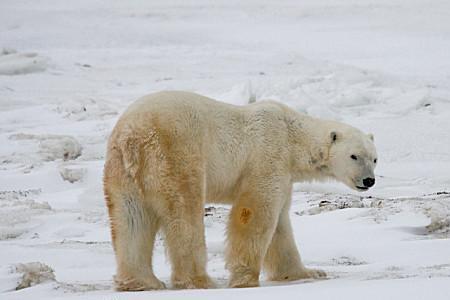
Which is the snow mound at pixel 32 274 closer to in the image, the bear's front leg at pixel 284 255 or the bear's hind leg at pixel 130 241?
the bear's hind leg at pixel 130 241

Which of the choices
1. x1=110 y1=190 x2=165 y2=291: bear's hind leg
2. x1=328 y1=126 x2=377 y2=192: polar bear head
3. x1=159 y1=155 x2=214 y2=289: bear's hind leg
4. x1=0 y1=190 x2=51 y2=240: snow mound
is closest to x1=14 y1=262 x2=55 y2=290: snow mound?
x1=110 y1=190 x2=165 y2=291: bear's hind leg

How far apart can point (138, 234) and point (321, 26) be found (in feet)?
56.4

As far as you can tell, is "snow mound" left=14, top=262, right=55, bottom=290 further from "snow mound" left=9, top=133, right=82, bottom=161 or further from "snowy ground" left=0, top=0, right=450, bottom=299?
"snow mound" left=9, top=133, right=82, bottom=161

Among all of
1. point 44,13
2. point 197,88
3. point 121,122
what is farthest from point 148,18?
point 121,122

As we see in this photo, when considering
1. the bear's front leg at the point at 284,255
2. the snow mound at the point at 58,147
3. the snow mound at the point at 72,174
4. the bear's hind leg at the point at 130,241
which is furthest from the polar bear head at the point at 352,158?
the snow mound at the point at 58,147

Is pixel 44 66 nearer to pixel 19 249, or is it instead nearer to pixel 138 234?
pixel 19 249

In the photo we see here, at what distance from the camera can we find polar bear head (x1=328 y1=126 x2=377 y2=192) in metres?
5.69

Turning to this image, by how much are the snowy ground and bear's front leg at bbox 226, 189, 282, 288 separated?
10.1 inches

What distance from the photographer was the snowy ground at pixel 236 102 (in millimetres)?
5438

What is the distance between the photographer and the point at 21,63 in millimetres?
16016

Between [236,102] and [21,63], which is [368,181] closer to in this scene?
[236,102]

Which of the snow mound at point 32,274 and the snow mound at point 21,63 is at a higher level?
the snow mound at point 21,63

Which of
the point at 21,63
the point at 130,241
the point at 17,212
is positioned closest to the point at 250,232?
the point at 130,241

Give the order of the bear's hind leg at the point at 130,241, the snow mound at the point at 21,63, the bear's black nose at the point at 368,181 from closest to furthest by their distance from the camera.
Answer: the bear's hind leg at the point at 130,241
the bear's black nose at the point at 368,181
the snow mound at the point at 21,63
